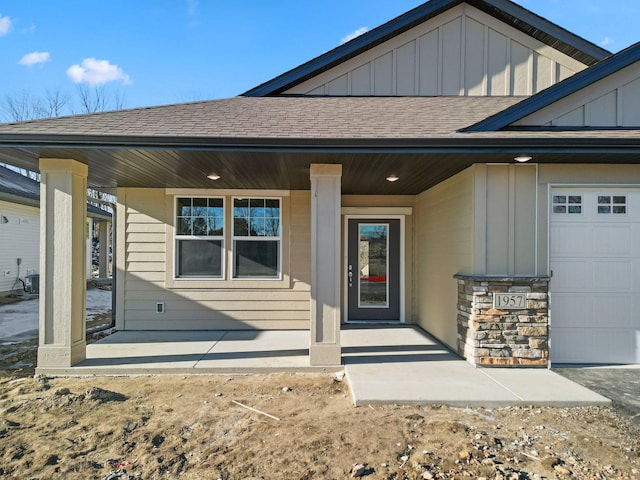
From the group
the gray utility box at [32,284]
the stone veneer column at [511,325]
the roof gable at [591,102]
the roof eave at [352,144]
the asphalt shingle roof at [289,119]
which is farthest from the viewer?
the gray utility box at [32,284]

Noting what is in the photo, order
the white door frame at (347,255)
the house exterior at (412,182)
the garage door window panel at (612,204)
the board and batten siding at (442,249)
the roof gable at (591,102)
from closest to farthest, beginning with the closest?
the house exterior at (412,182) < the roof gable at (591,102) < the garage door window panel at (612,204) < the board and batten siding at (442,249) < the white door frame at (347,255)

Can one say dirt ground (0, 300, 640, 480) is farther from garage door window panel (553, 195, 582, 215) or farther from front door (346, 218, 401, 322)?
front door (346, 218, 401, 322)

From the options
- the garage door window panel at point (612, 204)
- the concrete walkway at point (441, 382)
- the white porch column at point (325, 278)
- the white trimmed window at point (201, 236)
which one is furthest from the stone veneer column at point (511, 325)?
the white trimmed window at point (201, 236)

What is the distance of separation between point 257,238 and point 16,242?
33.4ft

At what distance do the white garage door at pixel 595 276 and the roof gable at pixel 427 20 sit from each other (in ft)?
9.67

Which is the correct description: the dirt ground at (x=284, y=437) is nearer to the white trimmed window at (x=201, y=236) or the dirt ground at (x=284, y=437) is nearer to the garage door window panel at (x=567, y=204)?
the garage door window panel at (x=567, y=204)

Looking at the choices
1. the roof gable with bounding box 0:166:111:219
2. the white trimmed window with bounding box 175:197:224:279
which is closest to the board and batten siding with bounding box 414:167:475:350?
the white trimmed window with bounding box 175:197:224:279

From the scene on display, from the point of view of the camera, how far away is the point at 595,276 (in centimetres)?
500

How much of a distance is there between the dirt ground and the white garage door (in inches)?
60.8

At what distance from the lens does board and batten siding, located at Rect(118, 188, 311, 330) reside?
691cm

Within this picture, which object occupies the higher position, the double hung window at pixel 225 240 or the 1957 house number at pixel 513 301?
the double hung window at pixel 225 240

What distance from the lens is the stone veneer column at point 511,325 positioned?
4.81 meters

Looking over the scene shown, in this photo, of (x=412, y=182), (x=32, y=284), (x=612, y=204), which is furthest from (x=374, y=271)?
(x=32, y=284)

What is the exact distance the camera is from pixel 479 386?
4.16 meters
